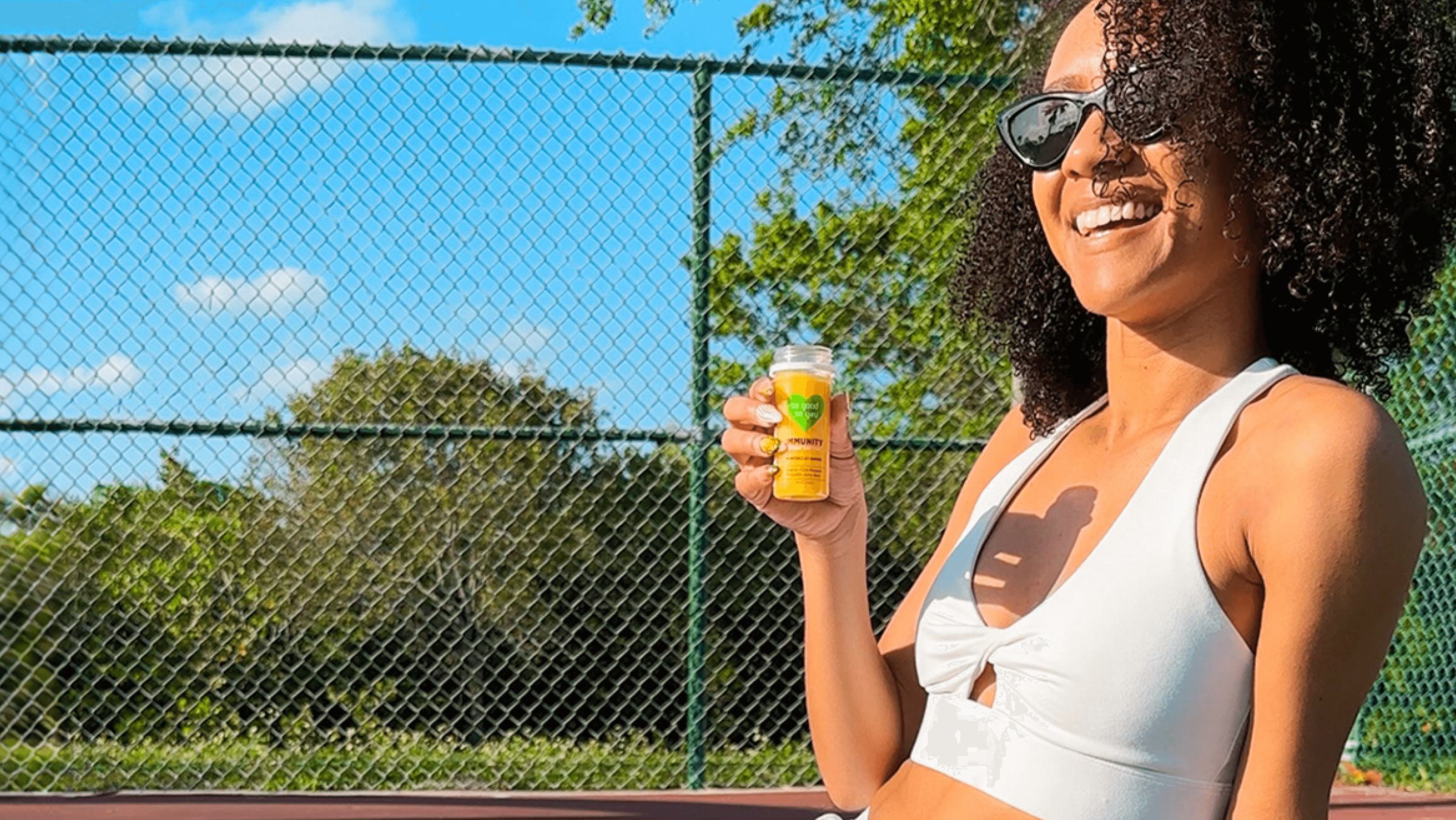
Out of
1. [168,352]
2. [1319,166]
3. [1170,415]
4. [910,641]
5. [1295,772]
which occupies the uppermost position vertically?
[168,352]

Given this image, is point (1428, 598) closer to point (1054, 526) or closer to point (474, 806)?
point (474, 806)

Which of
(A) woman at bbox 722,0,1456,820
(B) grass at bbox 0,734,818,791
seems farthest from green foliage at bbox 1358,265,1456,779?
(A) woman at bbox 722,0,1456,820

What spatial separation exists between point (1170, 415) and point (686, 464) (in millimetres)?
3415

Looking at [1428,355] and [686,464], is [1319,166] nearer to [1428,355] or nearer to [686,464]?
[686,464]

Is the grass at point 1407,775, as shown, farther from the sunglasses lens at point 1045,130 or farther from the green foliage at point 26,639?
the green foliage at point 26,639

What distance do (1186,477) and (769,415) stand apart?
1.47 ft

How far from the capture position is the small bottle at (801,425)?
1.53m

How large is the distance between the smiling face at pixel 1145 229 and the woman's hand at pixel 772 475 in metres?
0.32

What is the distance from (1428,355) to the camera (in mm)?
5023

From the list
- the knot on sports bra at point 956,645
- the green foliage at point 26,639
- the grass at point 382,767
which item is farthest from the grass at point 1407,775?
the green foliage at point 26,639

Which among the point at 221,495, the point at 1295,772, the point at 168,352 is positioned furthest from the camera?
the point at 221,495

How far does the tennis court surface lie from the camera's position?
4.31m

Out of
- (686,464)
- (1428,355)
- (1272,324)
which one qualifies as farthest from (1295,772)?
(1428,355)

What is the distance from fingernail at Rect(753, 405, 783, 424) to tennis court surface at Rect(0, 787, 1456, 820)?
2.91 meters
